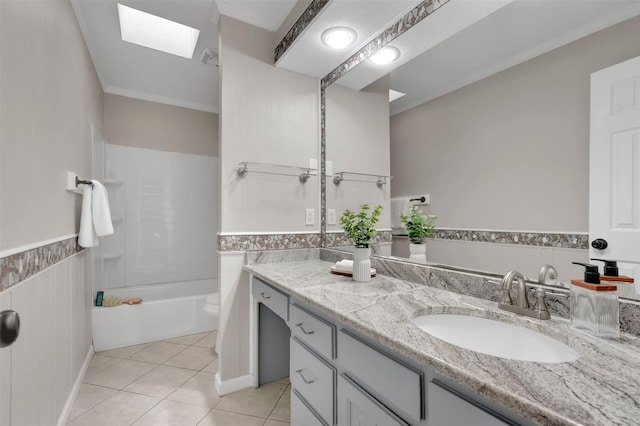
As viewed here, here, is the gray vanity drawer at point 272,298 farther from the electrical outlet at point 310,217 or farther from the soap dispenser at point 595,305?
the soap dispenser at point 595,305

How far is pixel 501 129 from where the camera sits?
1028 millimetres

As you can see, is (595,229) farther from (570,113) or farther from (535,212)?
Result: (570,113)

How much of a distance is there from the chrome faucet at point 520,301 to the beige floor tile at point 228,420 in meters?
1.46

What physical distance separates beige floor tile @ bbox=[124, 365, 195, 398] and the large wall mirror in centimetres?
175

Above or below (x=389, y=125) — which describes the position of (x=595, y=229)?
below

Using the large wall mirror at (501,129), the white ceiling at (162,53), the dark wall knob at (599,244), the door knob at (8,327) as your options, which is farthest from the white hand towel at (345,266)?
the white ceiling at (162,53)

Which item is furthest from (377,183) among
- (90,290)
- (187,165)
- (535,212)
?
(187,165)

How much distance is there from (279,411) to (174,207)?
2.55 metres

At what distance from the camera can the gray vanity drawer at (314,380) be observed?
1057 millimetres

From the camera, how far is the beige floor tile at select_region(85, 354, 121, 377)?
217 centimetres

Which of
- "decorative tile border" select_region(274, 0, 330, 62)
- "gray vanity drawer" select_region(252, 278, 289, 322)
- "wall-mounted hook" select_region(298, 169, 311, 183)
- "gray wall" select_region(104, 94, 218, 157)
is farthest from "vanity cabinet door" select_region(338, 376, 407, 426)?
"gray wall" select_region(104, 94, 218, 157)

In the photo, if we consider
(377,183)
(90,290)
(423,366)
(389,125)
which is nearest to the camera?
(423,366)

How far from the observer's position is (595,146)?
31.6 inches

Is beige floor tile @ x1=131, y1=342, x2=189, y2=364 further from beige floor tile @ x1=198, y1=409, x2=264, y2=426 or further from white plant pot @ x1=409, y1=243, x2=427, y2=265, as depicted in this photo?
white plant pot @ x1=409, y1=243, x2=427, y2=265
